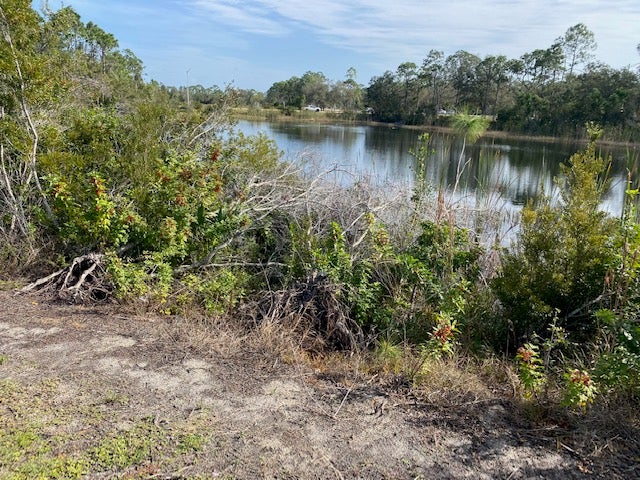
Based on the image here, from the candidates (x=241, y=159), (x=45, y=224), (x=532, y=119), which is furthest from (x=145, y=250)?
(x=532, y=119)

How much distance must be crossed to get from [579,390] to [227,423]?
197cm

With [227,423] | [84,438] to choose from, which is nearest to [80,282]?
[84,438]

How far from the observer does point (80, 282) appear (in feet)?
14.9

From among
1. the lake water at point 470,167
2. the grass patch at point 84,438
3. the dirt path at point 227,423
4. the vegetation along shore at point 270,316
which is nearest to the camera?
the grass patch at point 84,438

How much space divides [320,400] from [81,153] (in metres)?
4.32

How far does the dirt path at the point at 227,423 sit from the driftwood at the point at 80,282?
873 mm

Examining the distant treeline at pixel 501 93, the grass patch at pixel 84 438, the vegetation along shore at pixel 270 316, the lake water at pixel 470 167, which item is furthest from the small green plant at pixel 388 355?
the distant treeline at pixel 501 93

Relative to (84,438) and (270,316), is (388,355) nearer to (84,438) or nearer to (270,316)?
(270,316)

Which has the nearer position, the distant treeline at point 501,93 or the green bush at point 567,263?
the green bush at point 567,263

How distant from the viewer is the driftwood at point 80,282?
14.7ft

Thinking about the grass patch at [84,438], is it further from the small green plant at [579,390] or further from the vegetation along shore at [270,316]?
the small green plant at [579,390]

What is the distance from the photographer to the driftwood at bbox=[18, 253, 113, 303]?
4492mm

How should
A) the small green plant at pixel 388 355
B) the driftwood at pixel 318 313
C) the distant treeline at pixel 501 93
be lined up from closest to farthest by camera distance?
the small green plant at pixel 388 355, the driftwood at pixel 318 313, the distant treeline at pixel 501 93

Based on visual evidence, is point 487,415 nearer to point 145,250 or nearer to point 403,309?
point 403,309
